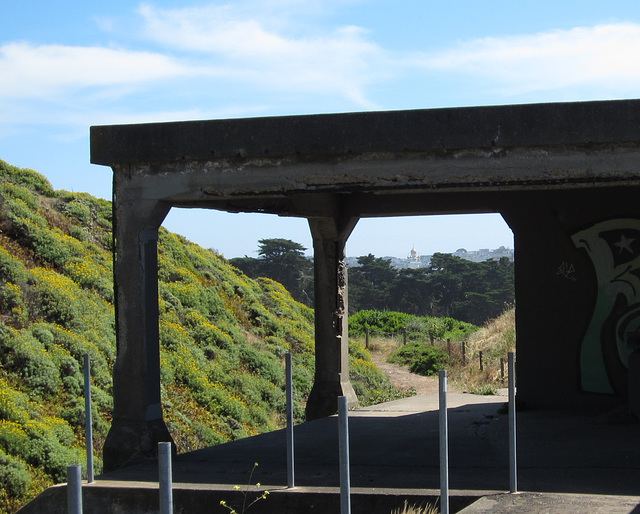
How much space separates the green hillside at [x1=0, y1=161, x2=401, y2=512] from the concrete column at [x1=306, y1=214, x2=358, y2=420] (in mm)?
4509

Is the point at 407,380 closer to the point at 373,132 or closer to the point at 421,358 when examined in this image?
the point at 421,358

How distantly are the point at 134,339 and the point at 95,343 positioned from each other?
11339mm

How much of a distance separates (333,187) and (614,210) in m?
4.77

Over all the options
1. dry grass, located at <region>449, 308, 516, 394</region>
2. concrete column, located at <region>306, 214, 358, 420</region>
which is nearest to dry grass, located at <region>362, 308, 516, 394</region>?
dry grass, located at <region>449, 308, 516, 394</region>

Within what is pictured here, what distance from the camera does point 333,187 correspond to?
841 centimetres

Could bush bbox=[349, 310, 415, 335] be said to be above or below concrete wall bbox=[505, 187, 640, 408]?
below

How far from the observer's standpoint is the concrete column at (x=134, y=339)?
8.68 m

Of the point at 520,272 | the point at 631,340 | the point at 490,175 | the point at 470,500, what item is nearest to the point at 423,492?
the point at 470,500

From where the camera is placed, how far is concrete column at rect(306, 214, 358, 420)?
43.6ft

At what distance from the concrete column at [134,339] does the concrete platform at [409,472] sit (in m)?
0.37

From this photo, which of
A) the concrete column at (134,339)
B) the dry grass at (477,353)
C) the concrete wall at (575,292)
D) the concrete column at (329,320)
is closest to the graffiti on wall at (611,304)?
the concrete wall at (575,292)

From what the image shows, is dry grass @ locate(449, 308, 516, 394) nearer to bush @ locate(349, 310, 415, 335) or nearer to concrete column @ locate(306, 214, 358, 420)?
concrete column @ locate(306, 214, 358, 420)

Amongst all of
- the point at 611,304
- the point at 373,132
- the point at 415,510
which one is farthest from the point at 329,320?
the point at 415,510

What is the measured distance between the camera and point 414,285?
7238 cm
